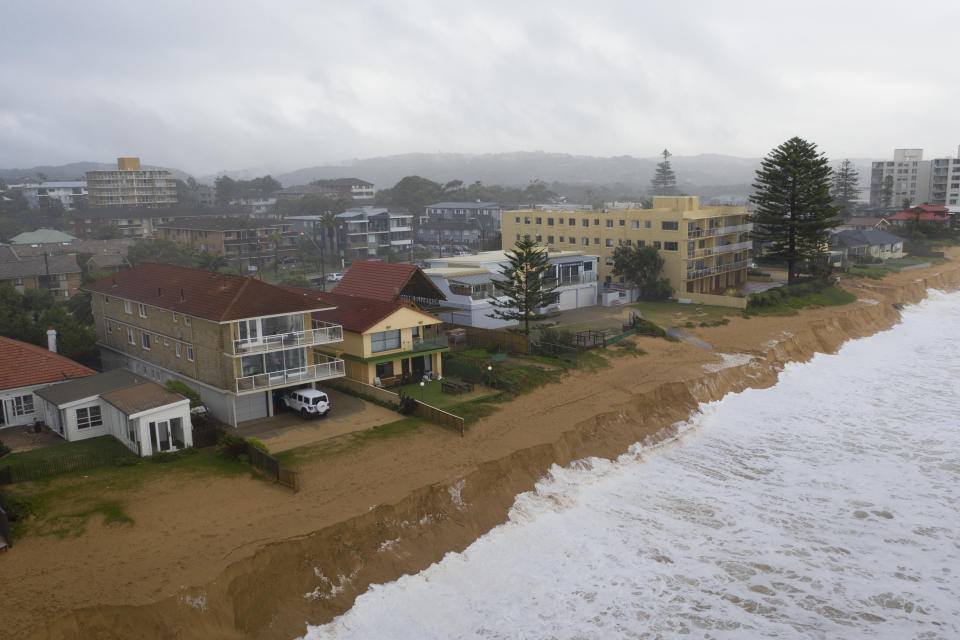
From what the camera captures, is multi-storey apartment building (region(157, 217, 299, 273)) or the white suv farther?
multi-storey apartment building (region(157, 217, 299, 273))

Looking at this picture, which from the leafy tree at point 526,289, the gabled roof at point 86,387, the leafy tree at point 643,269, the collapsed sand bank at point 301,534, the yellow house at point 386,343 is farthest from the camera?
the leafy tree at point 643,269

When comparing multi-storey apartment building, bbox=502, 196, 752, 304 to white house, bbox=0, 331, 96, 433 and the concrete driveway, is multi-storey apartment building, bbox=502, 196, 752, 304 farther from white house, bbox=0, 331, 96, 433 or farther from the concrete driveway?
white house, bbox=0, 331, 96, 433

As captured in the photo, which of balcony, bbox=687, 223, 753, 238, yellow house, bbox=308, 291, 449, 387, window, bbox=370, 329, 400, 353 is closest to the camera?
yellow house, bbox=308, 291, 449, 387

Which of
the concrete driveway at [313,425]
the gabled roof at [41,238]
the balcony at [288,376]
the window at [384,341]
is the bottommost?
the concrete driveway at [313,425]

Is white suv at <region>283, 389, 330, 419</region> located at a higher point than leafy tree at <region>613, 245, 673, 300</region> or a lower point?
lower

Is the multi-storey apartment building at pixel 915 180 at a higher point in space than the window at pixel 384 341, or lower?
higher

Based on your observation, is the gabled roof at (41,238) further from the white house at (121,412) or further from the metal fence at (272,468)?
the metal fence at (272,468)

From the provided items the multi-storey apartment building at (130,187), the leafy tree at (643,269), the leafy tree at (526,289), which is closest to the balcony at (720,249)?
the leafy tree at (643,269)

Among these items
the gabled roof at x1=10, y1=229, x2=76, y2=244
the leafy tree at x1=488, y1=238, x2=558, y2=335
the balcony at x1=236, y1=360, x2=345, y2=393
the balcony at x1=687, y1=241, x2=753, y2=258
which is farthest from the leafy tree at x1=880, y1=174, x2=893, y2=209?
the gabled roof at x1=10, y1=229, x2=76, y2=244

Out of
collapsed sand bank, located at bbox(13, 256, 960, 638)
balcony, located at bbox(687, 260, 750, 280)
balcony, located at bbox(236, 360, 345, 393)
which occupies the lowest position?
collapsed sand bank, located at bbox(13, 256, 960, 638)

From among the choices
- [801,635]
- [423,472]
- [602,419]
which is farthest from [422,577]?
[602,419]
